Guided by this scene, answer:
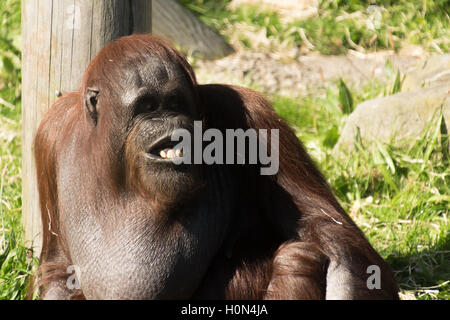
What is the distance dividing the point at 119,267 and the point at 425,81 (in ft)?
12.0

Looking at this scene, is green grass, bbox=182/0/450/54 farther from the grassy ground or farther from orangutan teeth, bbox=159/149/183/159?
orangutan teeth, bbox=159/149/183/159

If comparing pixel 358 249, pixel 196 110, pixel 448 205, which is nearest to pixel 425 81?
pixel 448 205

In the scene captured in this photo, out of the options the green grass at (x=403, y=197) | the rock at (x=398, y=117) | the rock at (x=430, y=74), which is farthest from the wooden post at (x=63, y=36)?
the rock at (x=430, y=74)

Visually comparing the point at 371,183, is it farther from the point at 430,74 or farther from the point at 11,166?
the point at 11,166

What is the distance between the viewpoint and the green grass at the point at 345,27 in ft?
24.8

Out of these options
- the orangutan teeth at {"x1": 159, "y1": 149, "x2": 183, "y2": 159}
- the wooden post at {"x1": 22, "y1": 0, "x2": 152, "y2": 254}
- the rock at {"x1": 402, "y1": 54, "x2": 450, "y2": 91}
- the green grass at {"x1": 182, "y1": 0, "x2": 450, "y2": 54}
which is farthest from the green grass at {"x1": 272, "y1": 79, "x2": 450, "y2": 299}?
the green grass at {"x1": 182, "y1": 0, "x2": 450, "y2": 54}

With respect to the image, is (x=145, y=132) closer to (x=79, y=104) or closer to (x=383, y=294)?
(x=79, y=104)

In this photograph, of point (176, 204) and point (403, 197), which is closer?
point (176, 204)

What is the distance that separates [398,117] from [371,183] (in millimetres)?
541

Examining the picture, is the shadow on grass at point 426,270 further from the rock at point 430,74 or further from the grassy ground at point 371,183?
the rock at point 430,74

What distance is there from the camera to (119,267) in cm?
299

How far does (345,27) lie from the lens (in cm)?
785

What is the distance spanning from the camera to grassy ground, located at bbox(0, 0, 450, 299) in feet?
13.0

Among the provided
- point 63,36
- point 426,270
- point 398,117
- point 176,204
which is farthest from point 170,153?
point 398,117
